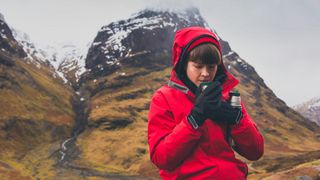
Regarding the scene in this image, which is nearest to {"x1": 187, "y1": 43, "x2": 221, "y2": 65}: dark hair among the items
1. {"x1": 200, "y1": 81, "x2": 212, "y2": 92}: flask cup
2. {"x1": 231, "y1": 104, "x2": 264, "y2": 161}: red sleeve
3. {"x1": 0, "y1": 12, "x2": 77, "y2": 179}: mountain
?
{"x1": 200, "y1": 81, "x2": 212, "y2": 92}: flask cup

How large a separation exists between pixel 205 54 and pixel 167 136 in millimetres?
1171

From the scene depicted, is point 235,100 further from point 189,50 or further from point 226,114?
point 189,50

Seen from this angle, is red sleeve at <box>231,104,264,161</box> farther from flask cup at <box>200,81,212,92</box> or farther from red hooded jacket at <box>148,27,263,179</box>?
flask cup at <box>200,81,212,92</box>

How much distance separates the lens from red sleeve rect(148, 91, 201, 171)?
16.0 feet

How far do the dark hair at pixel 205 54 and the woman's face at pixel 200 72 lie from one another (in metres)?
0.06

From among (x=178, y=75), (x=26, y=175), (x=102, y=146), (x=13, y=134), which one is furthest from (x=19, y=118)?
(x=178, y=75)

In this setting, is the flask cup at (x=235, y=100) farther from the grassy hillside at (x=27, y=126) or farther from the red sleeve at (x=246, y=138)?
the grassy hillside at (x=27, y=126)

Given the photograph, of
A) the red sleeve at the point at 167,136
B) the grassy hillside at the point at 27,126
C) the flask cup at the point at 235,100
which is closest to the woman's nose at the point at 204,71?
the flask cup at the point at 235,100

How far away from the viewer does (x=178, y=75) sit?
216 inches

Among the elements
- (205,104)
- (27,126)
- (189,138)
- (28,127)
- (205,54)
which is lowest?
(189,138)

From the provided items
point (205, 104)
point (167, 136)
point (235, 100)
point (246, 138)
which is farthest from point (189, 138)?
point (246, 138)

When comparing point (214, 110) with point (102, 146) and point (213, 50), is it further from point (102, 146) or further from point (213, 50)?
point (102, 146)

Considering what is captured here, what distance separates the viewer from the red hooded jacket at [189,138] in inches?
194

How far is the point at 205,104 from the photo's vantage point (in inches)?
188
